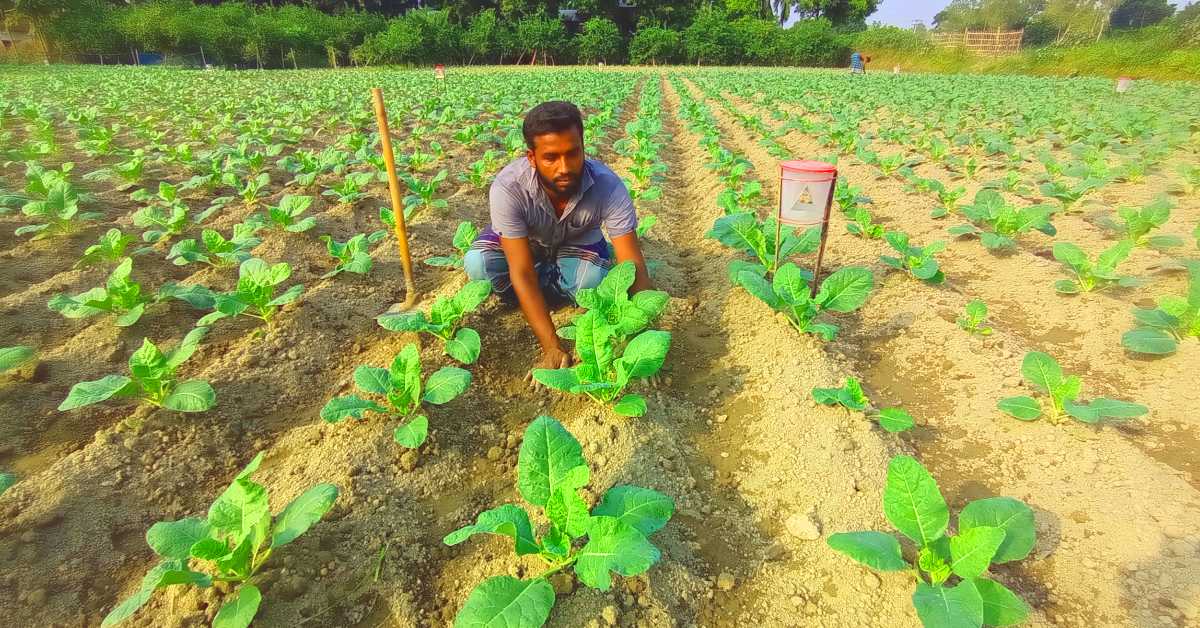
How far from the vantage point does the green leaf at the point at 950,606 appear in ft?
4.43

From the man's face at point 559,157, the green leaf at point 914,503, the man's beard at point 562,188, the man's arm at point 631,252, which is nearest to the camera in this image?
the green leaf at point 914,503

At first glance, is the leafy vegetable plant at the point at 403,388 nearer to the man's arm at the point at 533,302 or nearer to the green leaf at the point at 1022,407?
the man's arm at the point at 533,302

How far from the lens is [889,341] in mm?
3121

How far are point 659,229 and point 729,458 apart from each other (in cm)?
309

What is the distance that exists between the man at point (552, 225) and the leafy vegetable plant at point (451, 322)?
0.24m

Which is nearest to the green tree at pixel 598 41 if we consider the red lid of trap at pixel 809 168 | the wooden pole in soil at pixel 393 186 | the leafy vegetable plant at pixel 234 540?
the wooden pole in soil at pixel 393 186

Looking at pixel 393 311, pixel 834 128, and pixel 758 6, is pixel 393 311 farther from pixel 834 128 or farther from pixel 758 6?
pixel 758 6

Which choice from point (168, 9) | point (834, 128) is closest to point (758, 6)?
point (168, 9)

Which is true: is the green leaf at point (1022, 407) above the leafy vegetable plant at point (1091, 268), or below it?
below

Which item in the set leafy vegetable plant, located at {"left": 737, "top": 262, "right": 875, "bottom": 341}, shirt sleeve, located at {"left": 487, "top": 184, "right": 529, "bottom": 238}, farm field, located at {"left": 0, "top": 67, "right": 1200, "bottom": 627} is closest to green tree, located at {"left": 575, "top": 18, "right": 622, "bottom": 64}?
farm field, located at {"left": 0, "top": 67, "right": 1200, "bottom": 627}

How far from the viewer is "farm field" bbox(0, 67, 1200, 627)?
→ 5.44 ft

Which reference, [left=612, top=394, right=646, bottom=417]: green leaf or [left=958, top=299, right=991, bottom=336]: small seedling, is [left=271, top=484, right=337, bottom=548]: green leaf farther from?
[left=958, top=299, right=991, bottom=336]: small seedling

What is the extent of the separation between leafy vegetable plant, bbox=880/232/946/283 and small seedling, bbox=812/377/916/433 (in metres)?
1.54

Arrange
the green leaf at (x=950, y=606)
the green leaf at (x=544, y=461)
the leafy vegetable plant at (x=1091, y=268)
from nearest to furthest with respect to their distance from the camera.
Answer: the green leaf at (x=950, y=606) → the green leaf at (x=544, y=461) → the leafy vegetable plant at (x=1091, y=268)
